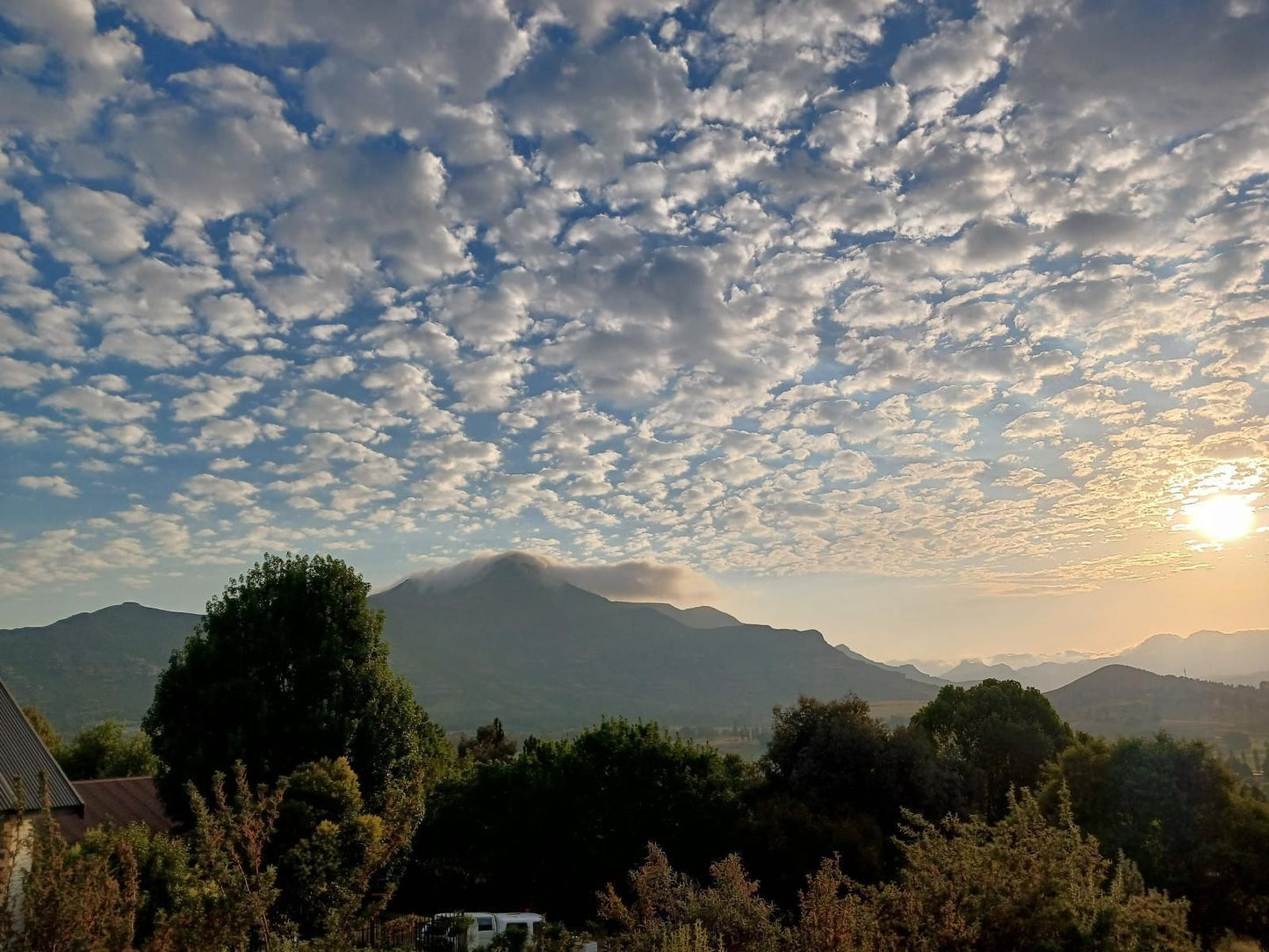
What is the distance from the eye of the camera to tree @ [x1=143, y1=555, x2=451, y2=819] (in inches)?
929

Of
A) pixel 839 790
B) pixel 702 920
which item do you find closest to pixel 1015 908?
pixel 702 920

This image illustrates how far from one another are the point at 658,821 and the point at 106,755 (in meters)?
32.2

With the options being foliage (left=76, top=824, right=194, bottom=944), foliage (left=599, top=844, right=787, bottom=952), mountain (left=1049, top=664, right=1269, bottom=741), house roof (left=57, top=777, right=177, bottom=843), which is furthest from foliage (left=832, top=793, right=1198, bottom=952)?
mountain (left=1049, top=664, right=1269, bottom=741)

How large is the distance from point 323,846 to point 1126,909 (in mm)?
6987

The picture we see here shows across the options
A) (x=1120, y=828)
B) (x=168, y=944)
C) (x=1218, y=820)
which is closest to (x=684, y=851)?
(x=1120, y=828)

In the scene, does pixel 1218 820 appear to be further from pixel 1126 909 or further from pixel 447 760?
pixel 447 760

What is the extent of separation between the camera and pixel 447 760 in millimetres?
38625

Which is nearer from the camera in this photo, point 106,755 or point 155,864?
point 155,864

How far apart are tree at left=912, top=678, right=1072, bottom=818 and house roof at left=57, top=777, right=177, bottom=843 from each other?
31.5 m

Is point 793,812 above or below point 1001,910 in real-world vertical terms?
below

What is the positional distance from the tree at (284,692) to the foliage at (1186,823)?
2032 cm

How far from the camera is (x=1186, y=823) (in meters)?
23.1

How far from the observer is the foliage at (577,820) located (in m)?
27.8

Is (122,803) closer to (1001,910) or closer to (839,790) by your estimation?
(839,790)
